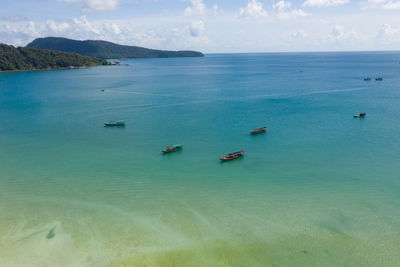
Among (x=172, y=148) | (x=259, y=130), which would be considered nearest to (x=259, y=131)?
(x=259, y=130)

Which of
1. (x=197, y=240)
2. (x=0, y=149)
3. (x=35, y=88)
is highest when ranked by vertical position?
(x=35, y=88)

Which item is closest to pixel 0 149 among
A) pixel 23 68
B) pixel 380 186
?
pixel 380 186

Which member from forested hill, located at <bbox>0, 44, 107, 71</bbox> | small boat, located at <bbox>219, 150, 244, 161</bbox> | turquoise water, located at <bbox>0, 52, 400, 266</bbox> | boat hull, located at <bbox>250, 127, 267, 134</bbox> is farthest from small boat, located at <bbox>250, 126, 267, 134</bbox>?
forested hill, located at <bbox>0, 44, 107, 71</bbox>

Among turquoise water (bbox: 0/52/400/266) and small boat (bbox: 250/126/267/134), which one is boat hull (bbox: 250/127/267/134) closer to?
small boat (bbox: 250/126/267/134)

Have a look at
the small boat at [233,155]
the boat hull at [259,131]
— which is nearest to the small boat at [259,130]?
the boat hull at [259,131]

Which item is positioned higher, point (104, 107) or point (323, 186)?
point (104, 107)

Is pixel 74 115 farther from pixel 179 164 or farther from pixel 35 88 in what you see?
pixel 35 88
